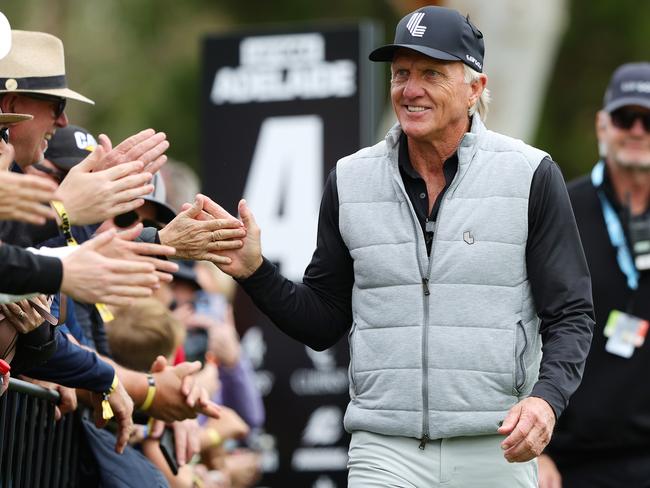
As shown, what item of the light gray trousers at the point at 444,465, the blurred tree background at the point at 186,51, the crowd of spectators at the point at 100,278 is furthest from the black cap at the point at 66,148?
the blurred tree background at the point at 186,51

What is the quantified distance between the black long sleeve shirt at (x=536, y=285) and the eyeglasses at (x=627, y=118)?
2.39m

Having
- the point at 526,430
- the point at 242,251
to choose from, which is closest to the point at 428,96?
the point at 242,251

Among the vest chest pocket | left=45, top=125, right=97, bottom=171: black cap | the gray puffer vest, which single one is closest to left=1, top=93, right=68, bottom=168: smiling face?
left=45, top=125, right=97, bottom=171: black cap

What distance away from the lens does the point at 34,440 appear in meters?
6.40

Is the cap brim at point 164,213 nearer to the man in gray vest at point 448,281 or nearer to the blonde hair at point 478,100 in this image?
the man in gray vest at point 448,281

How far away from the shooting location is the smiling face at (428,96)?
6.09 m

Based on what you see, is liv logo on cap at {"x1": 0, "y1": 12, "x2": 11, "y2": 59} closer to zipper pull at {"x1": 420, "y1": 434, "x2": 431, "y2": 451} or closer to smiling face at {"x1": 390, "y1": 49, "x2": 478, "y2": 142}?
smiling face at {"x1": 390, "y1": 49, "x2": 478, "y2": 142}

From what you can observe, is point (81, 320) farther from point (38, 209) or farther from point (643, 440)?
point (643, 440)

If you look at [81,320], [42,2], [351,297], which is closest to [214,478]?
[81,320]

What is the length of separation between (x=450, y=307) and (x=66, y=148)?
6.90 feet

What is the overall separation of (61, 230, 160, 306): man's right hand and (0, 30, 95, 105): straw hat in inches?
67.2

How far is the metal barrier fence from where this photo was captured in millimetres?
6121

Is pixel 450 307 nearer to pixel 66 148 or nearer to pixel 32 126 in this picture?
pixel 32 126

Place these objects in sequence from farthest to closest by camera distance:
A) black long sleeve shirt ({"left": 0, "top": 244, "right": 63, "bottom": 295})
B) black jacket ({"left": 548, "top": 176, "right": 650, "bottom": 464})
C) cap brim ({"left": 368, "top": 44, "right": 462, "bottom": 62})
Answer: black jacket ({"left": 548, "top": 176, "right": 650, "bottom": 464}) < cap brim ({"left": 368, "top": 44, "right": 462, "bottom": 62}) < black long sleeve shirt ({"left": 0, "top": 244, "right": 63, "bottom": 295})
